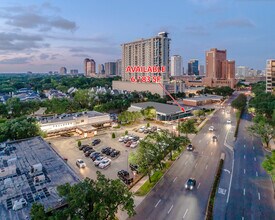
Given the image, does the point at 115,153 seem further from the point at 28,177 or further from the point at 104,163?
the point at 28,177

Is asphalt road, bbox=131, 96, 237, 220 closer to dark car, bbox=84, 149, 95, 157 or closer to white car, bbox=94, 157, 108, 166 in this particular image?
white car, bbox=94, 157, 108, 166

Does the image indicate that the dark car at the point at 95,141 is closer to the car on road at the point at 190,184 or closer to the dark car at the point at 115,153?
the dark car at the point at 115,153

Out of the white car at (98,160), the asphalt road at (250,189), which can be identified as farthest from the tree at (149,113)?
the white car at (98,160)

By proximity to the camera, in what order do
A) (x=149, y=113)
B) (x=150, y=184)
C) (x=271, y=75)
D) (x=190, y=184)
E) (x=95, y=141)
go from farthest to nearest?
(x=271, y=75) → (x=149, y=113) → (x=95, y=141) → (x=150, y=184) → (x=190, y=184)

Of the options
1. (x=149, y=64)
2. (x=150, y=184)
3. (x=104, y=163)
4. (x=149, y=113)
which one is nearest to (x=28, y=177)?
(x=104, y=163)

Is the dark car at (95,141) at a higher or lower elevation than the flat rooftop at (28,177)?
lower

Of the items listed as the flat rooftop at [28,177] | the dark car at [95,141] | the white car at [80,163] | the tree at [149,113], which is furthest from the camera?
the tree at [149,113]

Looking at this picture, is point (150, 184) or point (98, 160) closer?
point (150, 184)
